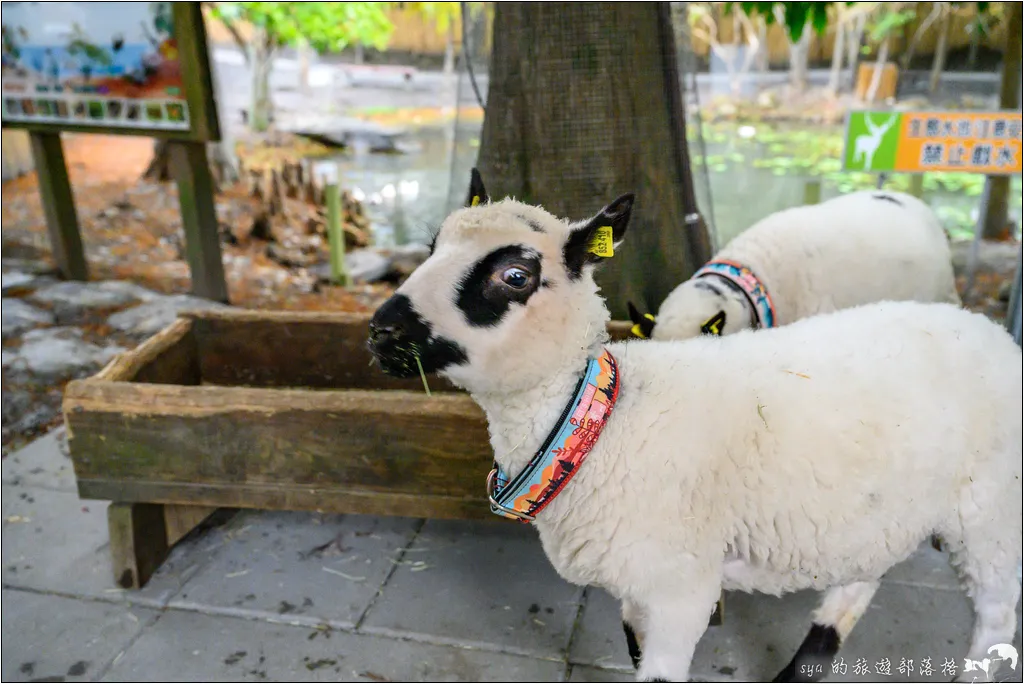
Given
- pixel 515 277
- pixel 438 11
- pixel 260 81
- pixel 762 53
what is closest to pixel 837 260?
pixel 515 277

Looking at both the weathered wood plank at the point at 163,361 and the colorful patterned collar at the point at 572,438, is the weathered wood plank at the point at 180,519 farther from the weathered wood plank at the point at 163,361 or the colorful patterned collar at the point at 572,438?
the colorful patterned collar at the point at 572,438

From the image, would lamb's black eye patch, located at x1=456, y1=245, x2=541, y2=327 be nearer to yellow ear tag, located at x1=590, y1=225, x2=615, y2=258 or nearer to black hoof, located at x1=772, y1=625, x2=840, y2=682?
yellow ear tag, located at x1=590, y1=225, x2=615, y2=258

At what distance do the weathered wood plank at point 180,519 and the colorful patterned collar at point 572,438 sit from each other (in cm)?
189

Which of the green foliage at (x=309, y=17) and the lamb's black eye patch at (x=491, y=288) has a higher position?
the green foliage at (x=309, y=17)

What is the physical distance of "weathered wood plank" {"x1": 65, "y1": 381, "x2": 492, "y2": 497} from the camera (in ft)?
8.64

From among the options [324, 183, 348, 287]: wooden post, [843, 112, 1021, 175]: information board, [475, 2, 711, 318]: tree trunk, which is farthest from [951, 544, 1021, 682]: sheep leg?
[324, 183, 348, 287]: wooden post

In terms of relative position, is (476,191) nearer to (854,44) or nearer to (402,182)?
(402,182)

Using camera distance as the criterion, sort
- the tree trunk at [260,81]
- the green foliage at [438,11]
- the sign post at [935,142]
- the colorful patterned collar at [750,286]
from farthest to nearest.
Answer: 1. the green foliage at [438,11]
2. the tree trunk at [260,81]
3. the sign post at [935,142]
4. the colorful patterned collar at [750,286]

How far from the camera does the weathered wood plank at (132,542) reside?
2.88m

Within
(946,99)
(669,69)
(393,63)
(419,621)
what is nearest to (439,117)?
(393,63)

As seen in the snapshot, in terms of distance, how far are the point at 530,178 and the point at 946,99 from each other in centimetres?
1267

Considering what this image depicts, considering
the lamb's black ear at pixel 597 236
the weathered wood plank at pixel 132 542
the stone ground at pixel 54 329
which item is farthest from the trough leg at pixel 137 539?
the lamb's black ear at pixel 597 236

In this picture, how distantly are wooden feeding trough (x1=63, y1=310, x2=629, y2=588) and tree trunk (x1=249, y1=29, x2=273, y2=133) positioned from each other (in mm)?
9607

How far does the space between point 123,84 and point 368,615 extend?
4557mm
